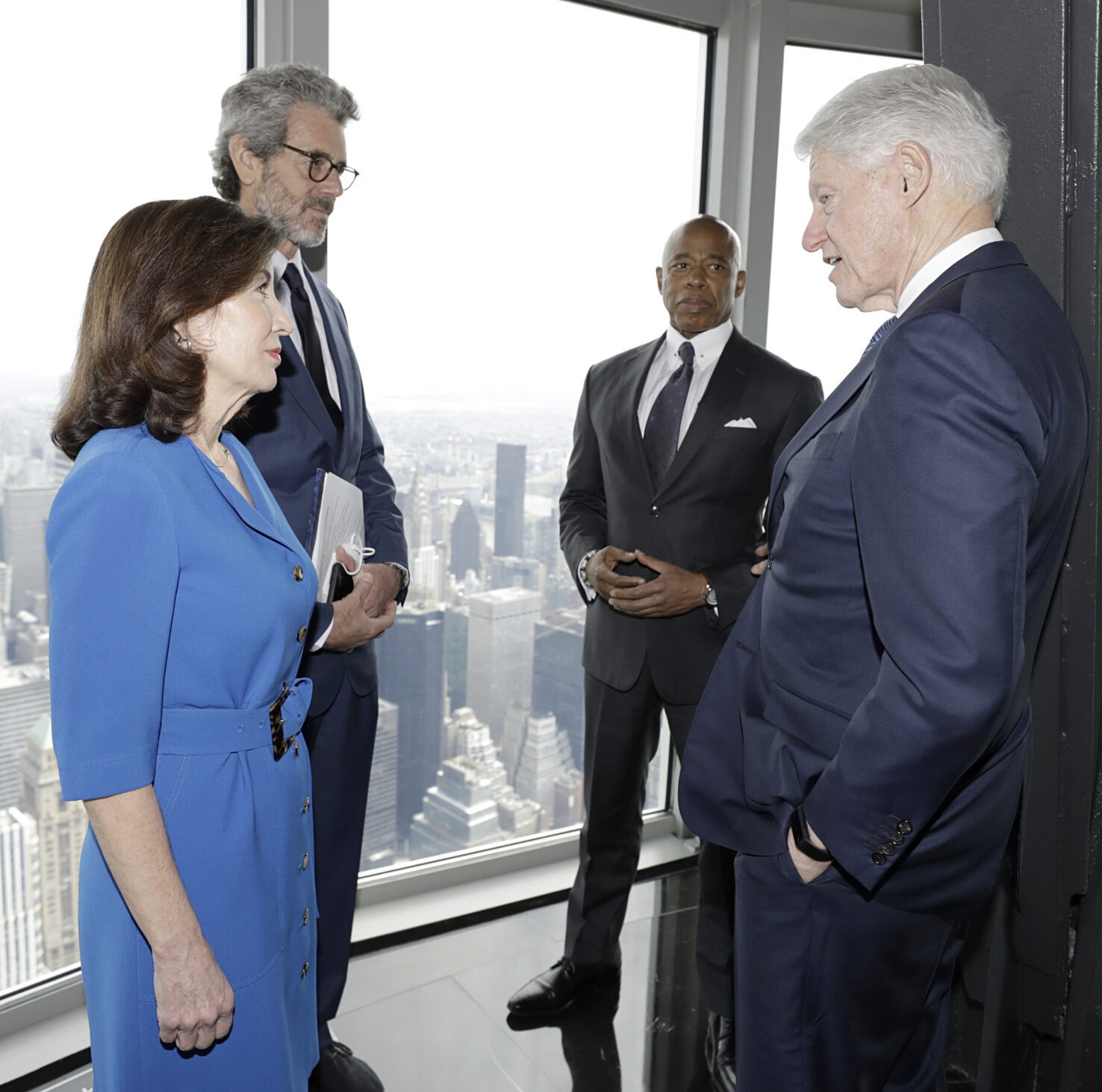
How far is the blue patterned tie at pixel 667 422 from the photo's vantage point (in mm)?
2461

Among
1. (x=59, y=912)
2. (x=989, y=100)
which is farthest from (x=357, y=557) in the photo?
(x=989, y=100)

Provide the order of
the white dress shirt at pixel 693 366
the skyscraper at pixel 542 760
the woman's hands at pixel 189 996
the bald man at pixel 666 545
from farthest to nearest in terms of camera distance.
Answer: the skyscraper at pixel 542 760
the white dress shirt at pixel 693 366
the bald man at pixel 666 545
the woman's hands at pixel 189 996

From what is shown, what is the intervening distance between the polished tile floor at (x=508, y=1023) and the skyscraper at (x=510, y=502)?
1.21 metres

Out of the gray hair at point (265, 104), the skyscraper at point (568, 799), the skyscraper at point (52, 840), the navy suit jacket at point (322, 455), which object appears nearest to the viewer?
the navy suit jacket at point (322, 455)

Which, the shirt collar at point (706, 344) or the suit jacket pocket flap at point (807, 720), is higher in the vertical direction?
the shirt collar at point (706, 344)

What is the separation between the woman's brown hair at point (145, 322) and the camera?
1241 mm

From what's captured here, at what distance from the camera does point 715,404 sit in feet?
7.91

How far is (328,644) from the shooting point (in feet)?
6.53

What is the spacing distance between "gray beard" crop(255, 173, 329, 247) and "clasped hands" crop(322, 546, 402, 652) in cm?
73

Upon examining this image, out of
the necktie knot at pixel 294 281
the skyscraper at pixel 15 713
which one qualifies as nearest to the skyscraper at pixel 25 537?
the skyscraper at pixel 15 713

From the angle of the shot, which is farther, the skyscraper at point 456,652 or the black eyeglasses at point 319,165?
the skyscraper at point 456,652

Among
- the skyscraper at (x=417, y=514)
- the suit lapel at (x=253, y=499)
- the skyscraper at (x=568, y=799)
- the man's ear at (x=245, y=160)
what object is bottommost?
the skyscraper at (x=568, y=799)

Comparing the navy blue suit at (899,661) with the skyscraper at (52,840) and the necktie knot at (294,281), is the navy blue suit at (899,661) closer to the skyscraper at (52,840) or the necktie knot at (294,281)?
the necktie knot at (294,281)

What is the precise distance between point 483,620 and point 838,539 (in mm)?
1997
